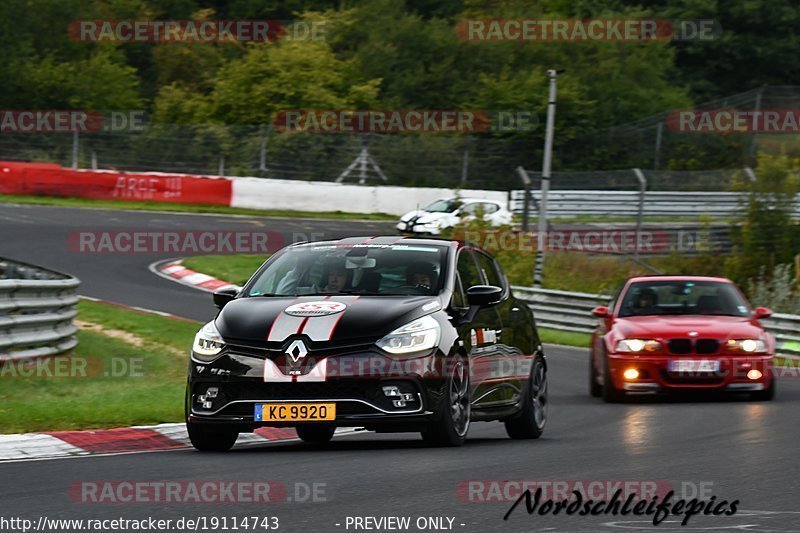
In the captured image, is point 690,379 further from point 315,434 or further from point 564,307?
point 564,307

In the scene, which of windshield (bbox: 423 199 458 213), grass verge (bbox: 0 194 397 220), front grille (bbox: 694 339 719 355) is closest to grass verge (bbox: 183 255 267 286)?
windshield (bbox: 423 199 458 213)

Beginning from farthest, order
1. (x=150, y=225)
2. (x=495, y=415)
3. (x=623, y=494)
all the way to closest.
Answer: (x=150, y=225) → (x=495, y=415) → (x=623, y=494)

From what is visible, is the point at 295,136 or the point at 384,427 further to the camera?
the point at 295,136

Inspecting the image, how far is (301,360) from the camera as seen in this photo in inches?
377

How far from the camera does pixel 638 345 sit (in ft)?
49.2

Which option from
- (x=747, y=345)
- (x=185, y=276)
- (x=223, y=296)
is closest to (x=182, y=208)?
(x=185, y=276)

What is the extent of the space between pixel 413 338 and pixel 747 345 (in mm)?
6051

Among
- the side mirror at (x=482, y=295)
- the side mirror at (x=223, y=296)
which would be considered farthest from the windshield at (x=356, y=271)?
the side mirror at (x=482, y=295)

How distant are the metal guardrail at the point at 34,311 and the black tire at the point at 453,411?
5792 mm

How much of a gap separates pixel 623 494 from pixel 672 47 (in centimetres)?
6560

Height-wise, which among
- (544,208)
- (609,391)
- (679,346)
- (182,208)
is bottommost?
(609,391)

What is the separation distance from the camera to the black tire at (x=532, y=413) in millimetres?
11492

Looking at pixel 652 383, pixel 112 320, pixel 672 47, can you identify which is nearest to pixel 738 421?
pixel 652 383

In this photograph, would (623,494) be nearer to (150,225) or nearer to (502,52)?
(150,225)
